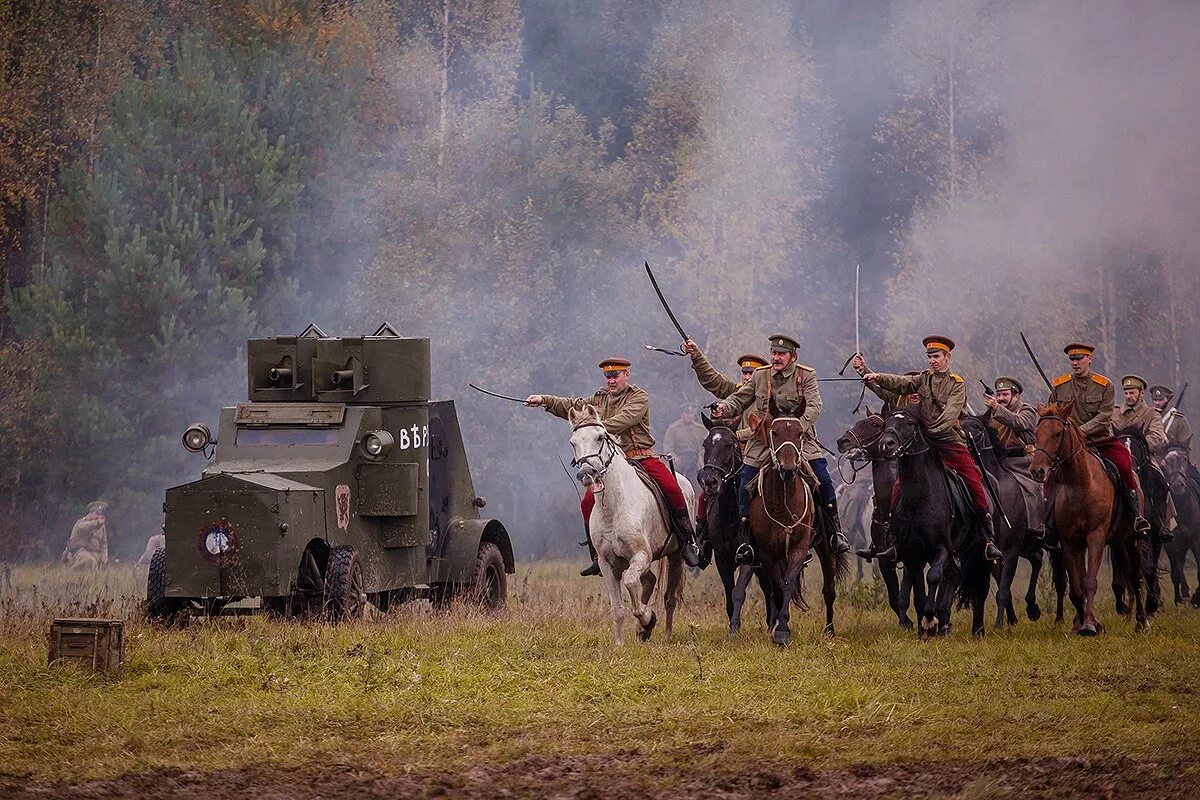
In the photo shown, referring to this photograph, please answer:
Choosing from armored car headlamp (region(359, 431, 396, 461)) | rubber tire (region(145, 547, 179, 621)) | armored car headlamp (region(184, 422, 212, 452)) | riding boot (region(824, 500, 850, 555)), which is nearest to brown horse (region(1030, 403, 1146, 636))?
riding boot (region(824, 500, 850, 555))

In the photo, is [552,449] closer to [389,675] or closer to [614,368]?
[614,368]

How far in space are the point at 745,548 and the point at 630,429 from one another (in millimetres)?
1613

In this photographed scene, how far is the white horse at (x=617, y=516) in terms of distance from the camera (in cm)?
1380

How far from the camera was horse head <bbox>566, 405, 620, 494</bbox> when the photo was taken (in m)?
13.7

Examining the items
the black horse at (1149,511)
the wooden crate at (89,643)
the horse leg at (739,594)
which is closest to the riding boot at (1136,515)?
the black horse at (1149,511)

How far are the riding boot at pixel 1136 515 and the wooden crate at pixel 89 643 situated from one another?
941cm

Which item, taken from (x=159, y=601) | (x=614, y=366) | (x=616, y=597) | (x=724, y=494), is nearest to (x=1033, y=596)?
(x=724, y=494)

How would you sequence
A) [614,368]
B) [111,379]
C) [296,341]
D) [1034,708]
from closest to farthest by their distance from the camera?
[1034,708] → [614,368] → [296,341] → [111,379]

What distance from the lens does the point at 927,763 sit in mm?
9078

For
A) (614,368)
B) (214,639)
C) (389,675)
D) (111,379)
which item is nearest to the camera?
(389,675)

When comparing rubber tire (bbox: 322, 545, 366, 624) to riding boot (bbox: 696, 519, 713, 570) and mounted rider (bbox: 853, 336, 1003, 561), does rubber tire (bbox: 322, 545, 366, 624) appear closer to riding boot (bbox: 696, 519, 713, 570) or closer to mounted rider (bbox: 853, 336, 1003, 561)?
riding boot (bbox: 696, 519, 713, 570)

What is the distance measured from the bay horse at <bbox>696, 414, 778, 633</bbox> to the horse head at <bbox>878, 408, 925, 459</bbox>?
1369mm

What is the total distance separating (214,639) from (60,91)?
71.7ft

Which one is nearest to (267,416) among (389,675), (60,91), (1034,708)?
(389,675)
